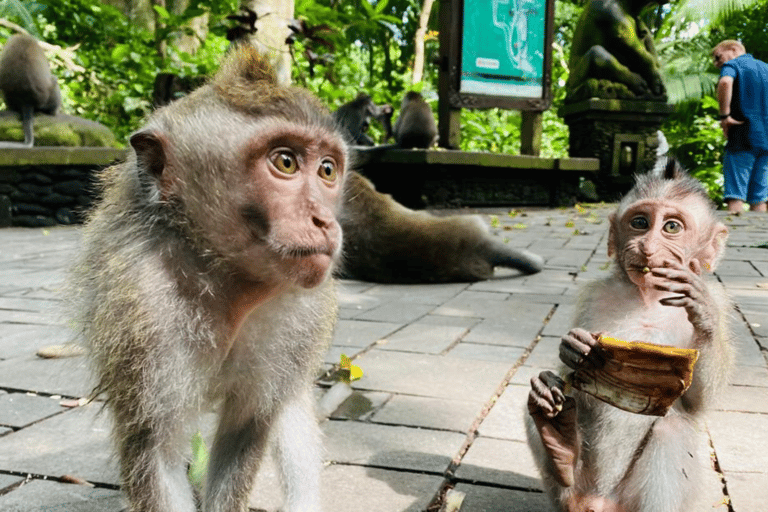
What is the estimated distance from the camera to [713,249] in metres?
2.41

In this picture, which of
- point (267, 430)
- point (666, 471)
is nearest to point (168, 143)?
point (267, 430)

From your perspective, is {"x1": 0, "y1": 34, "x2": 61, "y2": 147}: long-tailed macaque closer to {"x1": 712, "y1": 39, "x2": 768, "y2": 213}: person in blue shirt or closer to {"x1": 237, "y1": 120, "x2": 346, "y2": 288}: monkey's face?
{"x1": 237, "y1": 120, "x2": 346, "y2": 288}: monkey's face

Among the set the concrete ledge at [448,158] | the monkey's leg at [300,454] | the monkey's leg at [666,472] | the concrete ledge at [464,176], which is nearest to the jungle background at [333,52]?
the concrete ledge at [448,158]

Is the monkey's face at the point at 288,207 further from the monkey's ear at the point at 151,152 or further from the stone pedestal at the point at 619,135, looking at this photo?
the stone pedestal at the point at 619,135

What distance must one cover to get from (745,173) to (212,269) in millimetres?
11452

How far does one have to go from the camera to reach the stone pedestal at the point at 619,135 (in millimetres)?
13523

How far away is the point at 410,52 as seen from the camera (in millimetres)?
23891

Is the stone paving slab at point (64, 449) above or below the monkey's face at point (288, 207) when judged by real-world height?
below

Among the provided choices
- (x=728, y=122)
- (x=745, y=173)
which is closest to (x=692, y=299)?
(x=728, y=122)

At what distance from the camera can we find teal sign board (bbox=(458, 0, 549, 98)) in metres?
11.2

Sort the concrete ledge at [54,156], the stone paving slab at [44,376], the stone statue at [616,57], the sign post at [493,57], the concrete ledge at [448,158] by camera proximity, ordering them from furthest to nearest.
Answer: the stone statue at [616,57]
the sign post at [493,57]
the concrete ledge at [448,158]
the concrete ledge at [54,156]
the stone paving slab at [44,376]

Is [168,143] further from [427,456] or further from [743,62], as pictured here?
[743,62]

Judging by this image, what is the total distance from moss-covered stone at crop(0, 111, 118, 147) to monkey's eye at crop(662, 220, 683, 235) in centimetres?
962

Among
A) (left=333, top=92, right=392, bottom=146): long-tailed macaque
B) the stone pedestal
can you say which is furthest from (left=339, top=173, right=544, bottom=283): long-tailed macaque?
the stone pedestal
